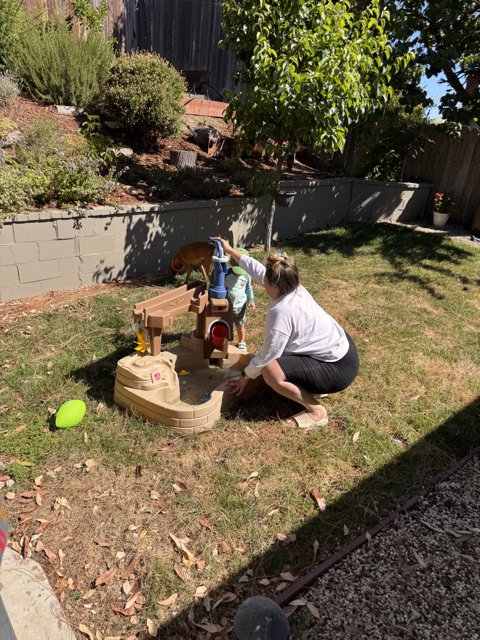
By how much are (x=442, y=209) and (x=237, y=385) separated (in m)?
8.29

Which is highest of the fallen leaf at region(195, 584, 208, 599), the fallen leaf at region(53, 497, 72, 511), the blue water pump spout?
the blue water pump spout

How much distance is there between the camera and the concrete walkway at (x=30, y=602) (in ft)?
7.14

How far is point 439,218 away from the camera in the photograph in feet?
32.4

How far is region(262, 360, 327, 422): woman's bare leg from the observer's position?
337 cm

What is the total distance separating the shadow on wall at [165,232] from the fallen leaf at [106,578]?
165 inches

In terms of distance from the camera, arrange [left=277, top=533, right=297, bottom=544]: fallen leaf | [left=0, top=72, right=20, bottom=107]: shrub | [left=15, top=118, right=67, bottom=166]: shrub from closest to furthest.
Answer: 1. [left=277, top=533, right=297, bottom=544]: fallen leaf
2. [left=15, top=118, right=67, bottom=166]: shrub
3. [left=0, top=72, right=20, bottom=107]: shrub

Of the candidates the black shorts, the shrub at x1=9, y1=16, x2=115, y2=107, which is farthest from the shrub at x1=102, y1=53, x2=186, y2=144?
the black shorts

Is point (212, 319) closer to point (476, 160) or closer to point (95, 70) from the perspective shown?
point (95, 70)

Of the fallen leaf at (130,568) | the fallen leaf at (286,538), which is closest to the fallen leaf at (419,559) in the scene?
the fallen leaf at (286,538)

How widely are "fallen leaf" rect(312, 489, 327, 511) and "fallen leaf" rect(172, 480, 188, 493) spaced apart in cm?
86

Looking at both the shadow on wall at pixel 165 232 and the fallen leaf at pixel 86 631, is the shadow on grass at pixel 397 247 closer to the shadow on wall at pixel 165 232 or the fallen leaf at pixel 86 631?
the shadow on wall at pixel 165 232

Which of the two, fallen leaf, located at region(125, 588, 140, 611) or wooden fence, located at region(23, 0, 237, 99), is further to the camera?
wooden fence, located at region(23, 0, 237, 99)

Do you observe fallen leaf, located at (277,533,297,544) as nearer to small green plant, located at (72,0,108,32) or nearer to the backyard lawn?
the backyard lawn

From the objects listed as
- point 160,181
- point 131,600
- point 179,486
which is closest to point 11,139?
point 160,181
